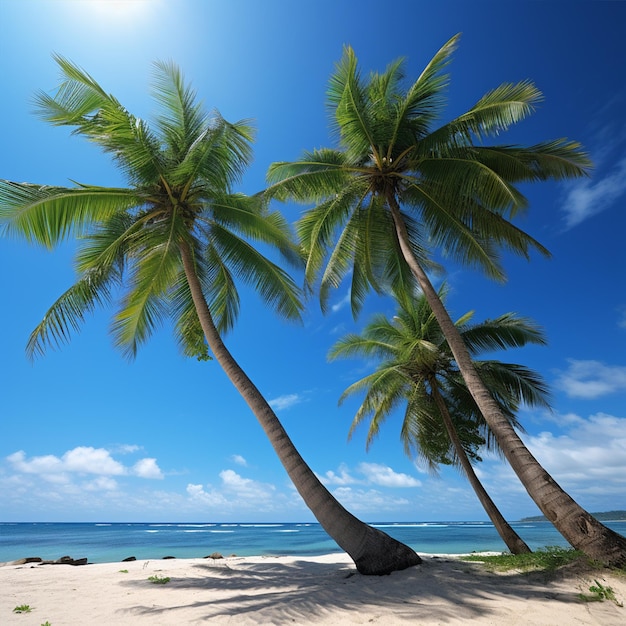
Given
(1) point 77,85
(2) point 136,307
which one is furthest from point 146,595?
(1) point 77,85

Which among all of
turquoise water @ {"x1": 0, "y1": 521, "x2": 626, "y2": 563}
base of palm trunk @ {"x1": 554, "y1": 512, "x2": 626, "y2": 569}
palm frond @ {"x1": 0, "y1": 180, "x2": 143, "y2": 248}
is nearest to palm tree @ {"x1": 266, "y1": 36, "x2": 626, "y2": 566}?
base of palm trunk @ {"x1": 554, "y1": 512, "x2": 626, "y2": 569}

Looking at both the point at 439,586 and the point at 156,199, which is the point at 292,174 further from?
the point at 439,586

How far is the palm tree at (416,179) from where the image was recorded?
30.8 ft

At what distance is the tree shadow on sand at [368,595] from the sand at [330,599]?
0.04 feet

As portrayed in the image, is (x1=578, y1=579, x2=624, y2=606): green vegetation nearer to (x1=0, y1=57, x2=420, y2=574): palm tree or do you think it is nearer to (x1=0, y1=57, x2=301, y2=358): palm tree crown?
(x1=0, y1=57, x2=420, y2=574): palm tree

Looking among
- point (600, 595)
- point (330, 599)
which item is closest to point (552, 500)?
point (600, 595)

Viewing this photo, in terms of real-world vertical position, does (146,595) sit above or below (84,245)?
below

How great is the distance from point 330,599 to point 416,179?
9.16 metres

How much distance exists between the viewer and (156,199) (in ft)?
31.1

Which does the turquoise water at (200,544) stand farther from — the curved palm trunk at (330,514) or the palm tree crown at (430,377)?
the curved palm trunk at (330,514)

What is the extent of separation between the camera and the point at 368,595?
5.76 m

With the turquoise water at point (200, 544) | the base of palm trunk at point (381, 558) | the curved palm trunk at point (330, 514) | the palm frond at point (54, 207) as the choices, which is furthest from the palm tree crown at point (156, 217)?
the turquoise water at point (200, 544)

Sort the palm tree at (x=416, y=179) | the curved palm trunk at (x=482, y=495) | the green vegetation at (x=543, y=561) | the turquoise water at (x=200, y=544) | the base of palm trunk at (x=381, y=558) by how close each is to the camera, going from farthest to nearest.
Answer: the turquoise water at (x=200, y=544) → the curved palm trunk at (x=482, y=495) → the palm tree at (x=416, y=179) → the base of palm trunk at (x=381, y=558) → the green vegetation at (x=543, y=561)

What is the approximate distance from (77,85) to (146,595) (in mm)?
9268
